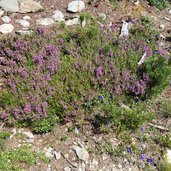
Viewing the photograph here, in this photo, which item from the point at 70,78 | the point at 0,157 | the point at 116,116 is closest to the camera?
the point at 0,157

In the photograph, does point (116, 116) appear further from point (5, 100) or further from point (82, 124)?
point (5, 100)

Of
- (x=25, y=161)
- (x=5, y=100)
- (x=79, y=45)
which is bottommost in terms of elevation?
(x=25, y=161)

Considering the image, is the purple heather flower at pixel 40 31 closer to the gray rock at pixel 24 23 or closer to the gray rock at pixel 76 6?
the gray rock at pixel 24 23

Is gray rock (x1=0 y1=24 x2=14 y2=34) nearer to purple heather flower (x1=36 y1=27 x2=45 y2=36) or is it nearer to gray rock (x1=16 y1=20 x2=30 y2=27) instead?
gray rock (x1=16 y1=20 x2=30 y2=27)

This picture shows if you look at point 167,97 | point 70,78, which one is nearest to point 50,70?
point 70,78

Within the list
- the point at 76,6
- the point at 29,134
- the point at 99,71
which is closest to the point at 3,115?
the point at 29,134

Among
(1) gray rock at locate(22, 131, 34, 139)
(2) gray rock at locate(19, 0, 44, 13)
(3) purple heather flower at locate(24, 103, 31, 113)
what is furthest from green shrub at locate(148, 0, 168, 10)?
(1) gray rock at locate(22, 131, 34, 139)

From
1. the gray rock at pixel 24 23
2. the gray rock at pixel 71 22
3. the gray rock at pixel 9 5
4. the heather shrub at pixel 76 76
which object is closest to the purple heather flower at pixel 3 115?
the heather shrub at pixel 76 76
